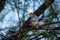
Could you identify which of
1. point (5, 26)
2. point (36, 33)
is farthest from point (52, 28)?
point (5, 26)

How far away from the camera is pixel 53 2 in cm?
210

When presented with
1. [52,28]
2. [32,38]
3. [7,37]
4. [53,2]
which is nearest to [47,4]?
[53,2]

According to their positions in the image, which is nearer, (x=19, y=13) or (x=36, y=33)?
(x=36, y=33)

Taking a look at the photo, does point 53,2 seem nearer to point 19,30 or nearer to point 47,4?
point 47,4

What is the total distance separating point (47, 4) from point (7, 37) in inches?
20.0

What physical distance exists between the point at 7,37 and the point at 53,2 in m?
0.60

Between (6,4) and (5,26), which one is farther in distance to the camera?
(6,4)

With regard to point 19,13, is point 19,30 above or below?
below

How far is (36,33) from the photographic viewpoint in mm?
1896

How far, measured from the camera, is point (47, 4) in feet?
6.63

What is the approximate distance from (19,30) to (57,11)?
0.43 metres

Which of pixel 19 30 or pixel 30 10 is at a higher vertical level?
pixel 30 10

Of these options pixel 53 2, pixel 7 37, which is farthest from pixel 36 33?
pixel 53 2

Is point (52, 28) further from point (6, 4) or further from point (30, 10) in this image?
point (6, 4)
